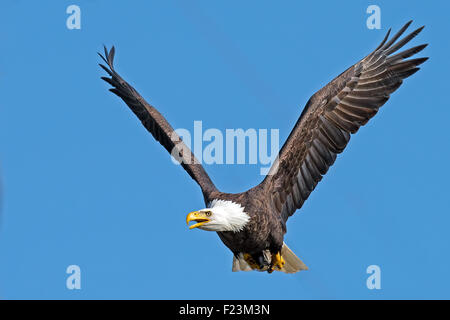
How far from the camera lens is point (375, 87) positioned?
34.3 feet

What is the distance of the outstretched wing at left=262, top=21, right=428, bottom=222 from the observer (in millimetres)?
10109

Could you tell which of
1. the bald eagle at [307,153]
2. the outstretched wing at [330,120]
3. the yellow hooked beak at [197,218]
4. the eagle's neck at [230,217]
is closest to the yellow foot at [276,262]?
the bald eagle at [307,153]

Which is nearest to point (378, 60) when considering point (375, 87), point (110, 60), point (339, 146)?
point (375, 87)

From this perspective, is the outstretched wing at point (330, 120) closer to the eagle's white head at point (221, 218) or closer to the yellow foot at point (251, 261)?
the yellow foot at point (251, 261)

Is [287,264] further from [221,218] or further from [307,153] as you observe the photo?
[221,218]

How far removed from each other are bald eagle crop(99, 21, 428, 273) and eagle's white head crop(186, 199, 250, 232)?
21 cm

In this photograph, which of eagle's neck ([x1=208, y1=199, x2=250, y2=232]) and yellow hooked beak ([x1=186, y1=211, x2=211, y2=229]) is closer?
yellow hooked beak ([x1=186, y1=211, x2=211, y2=229])

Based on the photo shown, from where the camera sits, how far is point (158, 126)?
37.8 feet

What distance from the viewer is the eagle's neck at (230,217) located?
30.1 feet

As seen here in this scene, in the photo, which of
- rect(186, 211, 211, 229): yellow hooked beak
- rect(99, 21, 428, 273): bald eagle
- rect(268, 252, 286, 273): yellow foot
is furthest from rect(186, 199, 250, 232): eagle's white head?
rect(268, 252, 286, 273): yellow foot

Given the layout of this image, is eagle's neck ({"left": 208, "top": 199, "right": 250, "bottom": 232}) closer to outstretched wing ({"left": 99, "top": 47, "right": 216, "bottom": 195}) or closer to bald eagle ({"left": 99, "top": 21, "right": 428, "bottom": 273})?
bald eagle ({"left": 99, "top": 21, "right": 428, "bottom": 273})

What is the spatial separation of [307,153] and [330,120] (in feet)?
1.66

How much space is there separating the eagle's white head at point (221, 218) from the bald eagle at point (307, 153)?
0.21 meters

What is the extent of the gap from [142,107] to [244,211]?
126 inches
